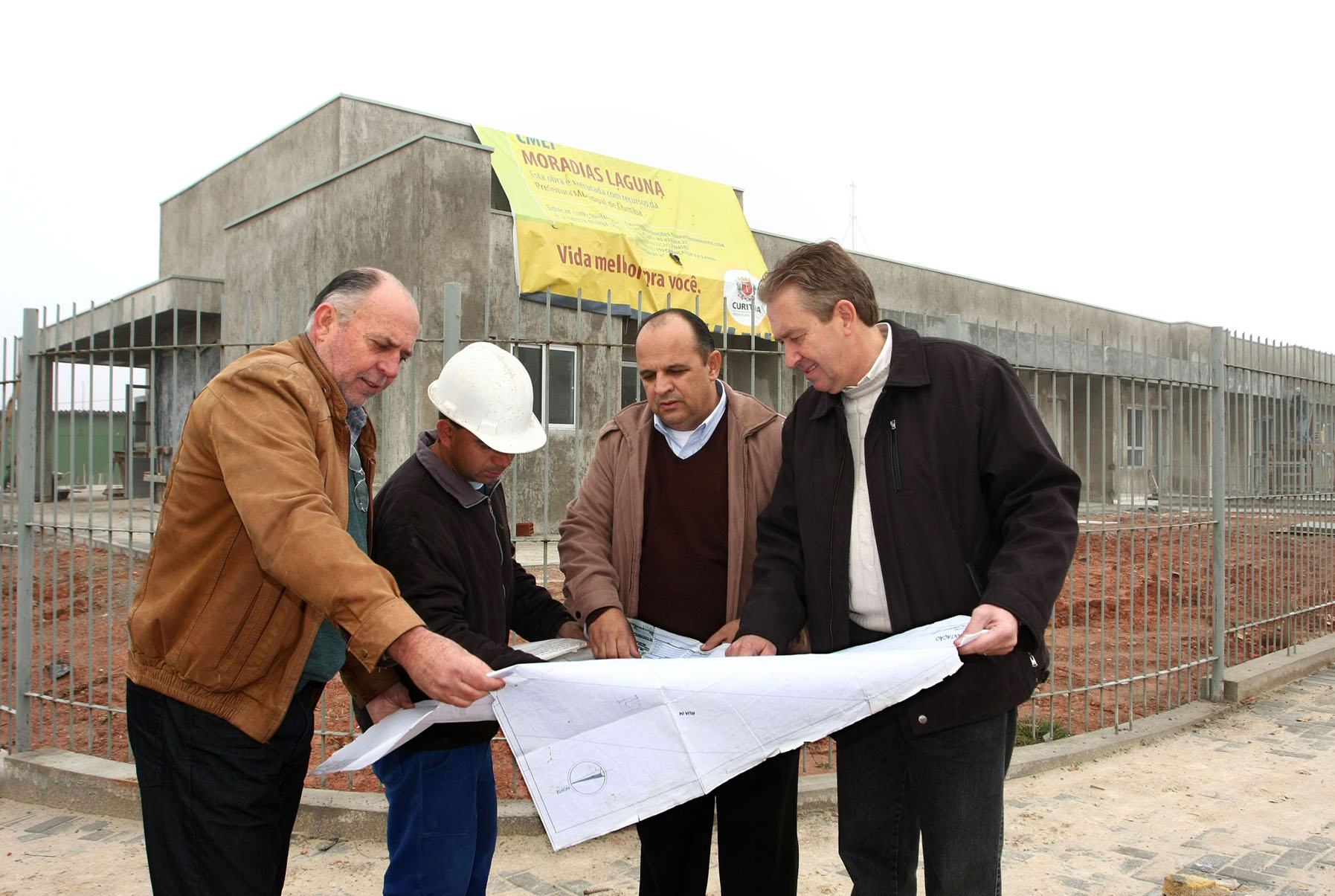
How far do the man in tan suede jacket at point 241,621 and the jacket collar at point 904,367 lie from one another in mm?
1210

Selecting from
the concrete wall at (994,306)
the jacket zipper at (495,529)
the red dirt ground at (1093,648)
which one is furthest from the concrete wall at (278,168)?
the jacket zipper at (495,529)

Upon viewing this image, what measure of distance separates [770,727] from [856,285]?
1.18 m

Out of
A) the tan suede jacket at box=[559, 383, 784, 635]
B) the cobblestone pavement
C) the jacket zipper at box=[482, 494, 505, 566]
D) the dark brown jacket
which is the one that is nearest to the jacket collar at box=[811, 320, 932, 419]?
the dark brown jacket

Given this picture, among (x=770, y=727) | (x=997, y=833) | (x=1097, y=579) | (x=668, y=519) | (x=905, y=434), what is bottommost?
(x=1097, y=579)

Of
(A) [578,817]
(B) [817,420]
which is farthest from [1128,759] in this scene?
(A) [578,817]

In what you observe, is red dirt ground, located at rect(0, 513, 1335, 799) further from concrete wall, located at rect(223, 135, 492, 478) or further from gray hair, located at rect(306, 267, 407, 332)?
concrete wall, located at rect(223, 135, 492, 478)

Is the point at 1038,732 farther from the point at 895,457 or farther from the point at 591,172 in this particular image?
the point at 591,172

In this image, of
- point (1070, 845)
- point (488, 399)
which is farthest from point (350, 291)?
point (1070, 845)

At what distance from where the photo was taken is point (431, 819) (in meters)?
2.41

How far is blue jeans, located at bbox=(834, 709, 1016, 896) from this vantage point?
2.29m

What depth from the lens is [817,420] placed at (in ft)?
8.55

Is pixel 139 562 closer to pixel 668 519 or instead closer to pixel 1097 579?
pixel 668 519

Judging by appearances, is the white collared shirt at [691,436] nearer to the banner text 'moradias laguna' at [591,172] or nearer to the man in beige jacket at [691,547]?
the man in beige jacket at [691,547]

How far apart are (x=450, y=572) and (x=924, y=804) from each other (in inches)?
54.7
